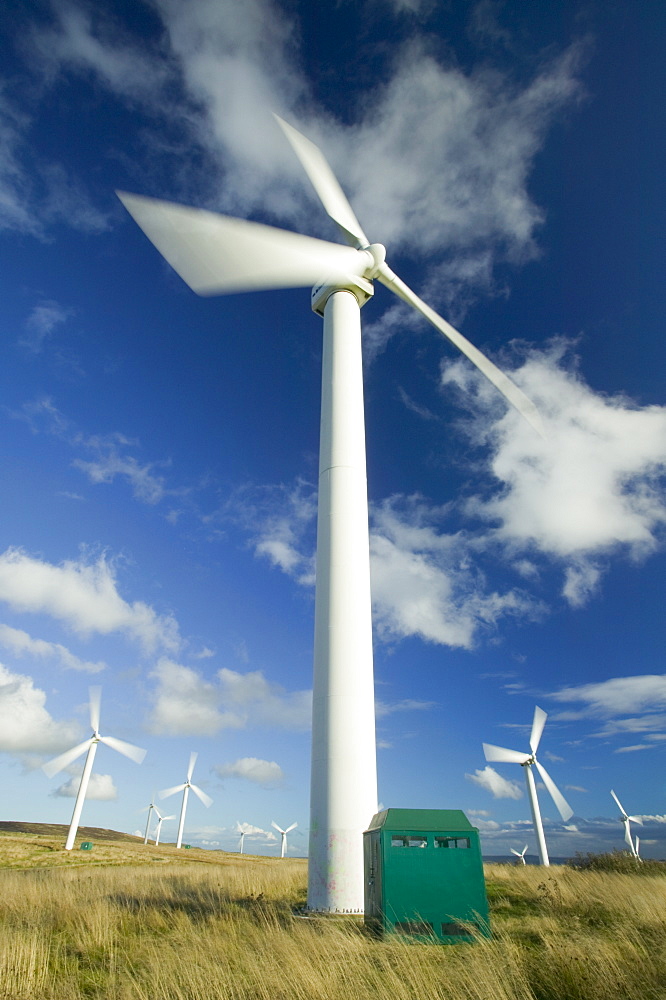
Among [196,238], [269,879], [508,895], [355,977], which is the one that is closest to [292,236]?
[196,238]

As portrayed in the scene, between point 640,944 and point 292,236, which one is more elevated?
point 292,236

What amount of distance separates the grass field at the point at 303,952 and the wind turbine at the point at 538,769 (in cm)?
2210

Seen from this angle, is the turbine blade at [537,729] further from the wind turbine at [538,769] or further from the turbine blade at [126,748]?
the turbine blade at [126,748]

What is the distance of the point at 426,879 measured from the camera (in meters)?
9.35

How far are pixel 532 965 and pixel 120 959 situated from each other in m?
5.92

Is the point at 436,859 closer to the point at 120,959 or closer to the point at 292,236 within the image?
the point at 120,959

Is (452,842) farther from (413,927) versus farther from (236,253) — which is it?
(236,253)

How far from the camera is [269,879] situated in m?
19.5

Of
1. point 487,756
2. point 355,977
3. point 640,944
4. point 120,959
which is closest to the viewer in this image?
point 355,977

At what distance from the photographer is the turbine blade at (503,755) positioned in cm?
3662

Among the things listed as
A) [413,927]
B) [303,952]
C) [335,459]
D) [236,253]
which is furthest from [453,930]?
[236,253]

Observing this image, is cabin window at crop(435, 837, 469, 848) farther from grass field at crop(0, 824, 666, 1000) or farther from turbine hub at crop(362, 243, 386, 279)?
turbine hub at crop(362, 243, 386, 279)

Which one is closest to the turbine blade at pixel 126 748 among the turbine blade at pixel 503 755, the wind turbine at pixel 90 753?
the wind turbine at pixel 90 753

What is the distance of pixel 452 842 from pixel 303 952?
3.18 meters
